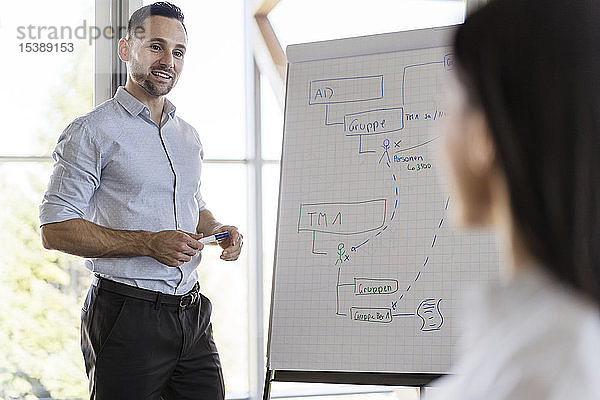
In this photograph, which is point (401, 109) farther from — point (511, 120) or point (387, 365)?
point (511, 120)

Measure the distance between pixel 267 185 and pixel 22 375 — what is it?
4.50 feet

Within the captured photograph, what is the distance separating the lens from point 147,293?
202 centimetres

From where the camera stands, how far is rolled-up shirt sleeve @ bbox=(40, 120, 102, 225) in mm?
1966

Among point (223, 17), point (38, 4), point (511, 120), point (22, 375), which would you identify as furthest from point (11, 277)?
point (511, 120)

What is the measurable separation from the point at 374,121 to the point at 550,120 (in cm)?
160

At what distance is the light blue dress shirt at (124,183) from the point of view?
1990mm

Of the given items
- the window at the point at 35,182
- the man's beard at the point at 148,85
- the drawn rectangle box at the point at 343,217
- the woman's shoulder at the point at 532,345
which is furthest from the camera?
the window at the point at 35,182

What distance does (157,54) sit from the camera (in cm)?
221

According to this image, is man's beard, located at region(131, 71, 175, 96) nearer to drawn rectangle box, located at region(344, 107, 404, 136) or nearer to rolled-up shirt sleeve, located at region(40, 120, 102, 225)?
rolled-up shirt sleeve, located at region(40, 120, 102, 225)

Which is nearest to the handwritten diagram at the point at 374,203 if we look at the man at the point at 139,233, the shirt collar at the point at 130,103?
the man at the point at 139,233

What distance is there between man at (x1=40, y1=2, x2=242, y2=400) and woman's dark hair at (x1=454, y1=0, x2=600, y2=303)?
1516 mm

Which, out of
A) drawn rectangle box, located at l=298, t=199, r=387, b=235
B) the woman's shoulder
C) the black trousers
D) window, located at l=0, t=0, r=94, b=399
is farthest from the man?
the woman's shoulder

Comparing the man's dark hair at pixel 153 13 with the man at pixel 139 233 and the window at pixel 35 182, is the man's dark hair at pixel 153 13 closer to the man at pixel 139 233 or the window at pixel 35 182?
the man at pixel 139 233

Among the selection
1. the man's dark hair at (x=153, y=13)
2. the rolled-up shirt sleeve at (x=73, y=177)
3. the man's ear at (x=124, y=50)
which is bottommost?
the rolled-up shirt sleeve at (x=73, y=177)
